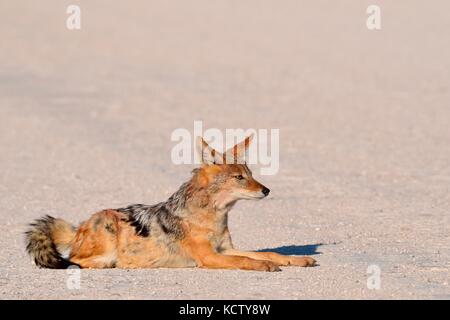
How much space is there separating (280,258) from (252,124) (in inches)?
449

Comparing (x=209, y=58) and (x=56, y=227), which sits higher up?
(x=209, y=58)

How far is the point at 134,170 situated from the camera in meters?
15.5

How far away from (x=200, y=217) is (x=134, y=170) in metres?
6.53

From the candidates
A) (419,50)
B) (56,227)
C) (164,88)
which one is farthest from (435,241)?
(419,50)

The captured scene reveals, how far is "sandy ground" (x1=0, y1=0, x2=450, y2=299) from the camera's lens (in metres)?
8.84

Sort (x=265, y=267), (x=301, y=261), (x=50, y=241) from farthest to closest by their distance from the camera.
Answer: (x=50, y=241) → (x=301, y=261) → (x=265, y=267)

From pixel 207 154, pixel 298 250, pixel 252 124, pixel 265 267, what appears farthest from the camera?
pixel 252 124

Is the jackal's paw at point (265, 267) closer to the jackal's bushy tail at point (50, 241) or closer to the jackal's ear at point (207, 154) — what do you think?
the jackal's ear at point (207, 154)

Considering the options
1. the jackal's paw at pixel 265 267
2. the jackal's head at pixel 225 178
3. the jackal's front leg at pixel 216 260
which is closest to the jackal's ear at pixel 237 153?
the jackal's head at pixel 225 178

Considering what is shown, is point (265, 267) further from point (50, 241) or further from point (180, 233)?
point (50, 241)

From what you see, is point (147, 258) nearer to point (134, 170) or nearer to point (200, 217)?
point (200, 217)

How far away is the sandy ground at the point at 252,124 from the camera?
8844 mm

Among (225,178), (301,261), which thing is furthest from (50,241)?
(301,261)

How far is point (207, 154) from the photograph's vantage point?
9.08 m
